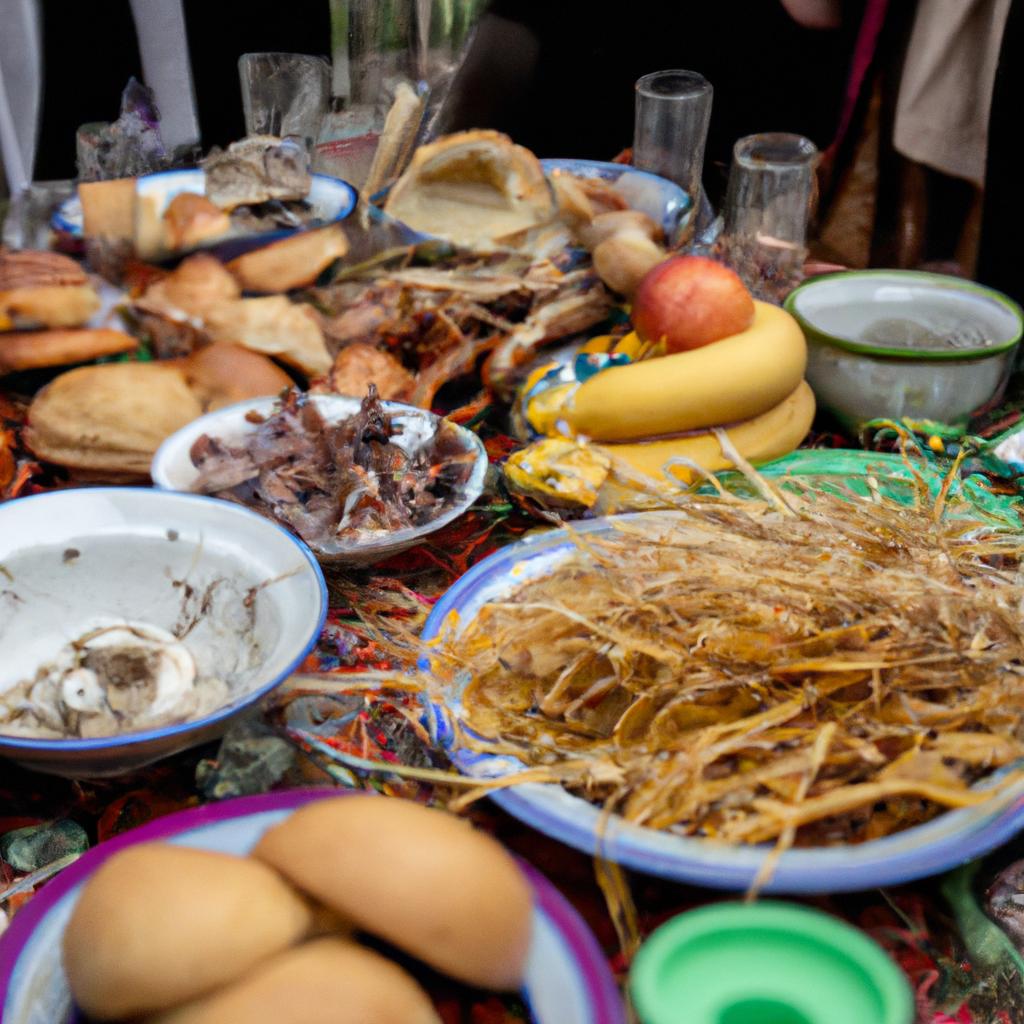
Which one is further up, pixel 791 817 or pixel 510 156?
pixel 510 156

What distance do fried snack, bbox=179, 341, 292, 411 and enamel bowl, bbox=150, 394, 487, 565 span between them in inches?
2.3

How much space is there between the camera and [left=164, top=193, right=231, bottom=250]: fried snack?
1.40 m

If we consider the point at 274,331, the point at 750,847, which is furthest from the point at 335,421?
the point at 750,847

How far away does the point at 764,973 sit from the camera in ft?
1.56

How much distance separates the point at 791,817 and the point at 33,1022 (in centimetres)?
44

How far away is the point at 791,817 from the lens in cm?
63

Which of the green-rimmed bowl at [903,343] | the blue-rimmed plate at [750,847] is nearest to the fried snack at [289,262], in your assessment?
the green-rimmed bowl at [903,343]

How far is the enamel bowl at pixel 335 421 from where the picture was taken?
1.01 metres

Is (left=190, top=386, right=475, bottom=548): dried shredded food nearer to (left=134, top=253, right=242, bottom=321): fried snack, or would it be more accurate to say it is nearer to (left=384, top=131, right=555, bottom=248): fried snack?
(left=134, top=253, right=242, bottom=321): fried snack

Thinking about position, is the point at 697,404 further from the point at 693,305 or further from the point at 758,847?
the point at 758,847

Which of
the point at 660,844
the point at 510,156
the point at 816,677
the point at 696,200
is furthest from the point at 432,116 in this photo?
the point at 660,844

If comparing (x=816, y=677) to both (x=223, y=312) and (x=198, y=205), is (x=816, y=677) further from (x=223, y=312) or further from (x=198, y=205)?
(x=198, y=205)

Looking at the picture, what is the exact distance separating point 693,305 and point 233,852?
2.95 ft

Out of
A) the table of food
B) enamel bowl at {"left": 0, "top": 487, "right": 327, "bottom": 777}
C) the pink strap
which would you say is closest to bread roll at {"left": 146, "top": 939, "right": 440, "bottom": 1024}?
the table of food
